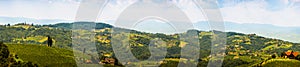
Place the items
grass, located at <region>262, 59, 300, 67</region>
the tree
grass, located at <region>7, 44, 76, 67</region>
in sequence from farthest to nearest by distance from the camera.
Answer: grass, located at <region>262, 59, 300, 67</region> → grass, located at <region>7, 44, 76, 67</region> → the tree

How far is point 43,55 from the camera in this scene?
166250 millimetres

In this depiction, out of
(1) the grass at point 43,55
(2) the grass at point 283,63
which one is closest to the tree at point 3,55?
(1) the grass at point 43,55

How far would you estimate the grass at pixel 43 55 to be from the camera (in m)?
154

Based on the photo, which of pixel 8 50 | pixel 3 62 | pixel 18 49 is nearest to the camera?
pixel 3 62

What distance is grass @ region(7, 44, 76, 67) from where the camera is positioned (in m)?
154

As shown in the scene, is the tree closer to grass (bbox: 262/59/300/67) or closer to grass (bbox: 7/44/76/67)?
grass (bbox: 7/44/76/67)

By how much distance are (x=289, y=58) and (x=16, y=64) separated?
111m

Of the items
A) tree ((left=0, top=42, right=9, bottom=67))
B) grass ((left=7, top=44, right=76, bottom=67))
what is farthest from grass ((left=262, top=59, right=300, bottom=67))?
tree ((left=0, top=42, right=9, bottom=67))

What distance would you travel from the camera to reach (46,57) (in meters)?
164

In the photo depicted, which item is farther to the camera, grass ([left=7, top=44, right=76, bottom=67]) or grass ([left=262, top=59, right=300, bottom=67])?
grass ([left=262, top=59, right=300, bottom=67])

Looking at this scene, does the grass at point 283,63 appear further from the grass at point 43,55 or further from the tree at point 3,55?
the tree at point 3,55

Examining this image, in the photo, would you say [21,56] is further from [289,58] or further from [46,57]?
[289,58]

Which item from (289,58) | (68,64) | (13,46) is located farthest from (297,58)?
(13,46)

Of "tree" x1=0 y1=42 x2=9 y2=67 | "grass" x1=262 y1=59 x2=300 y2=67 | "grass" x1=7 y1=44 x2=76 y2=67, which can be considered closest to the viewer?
"tree" x1=0 y1=42 x2=9 y2=67
